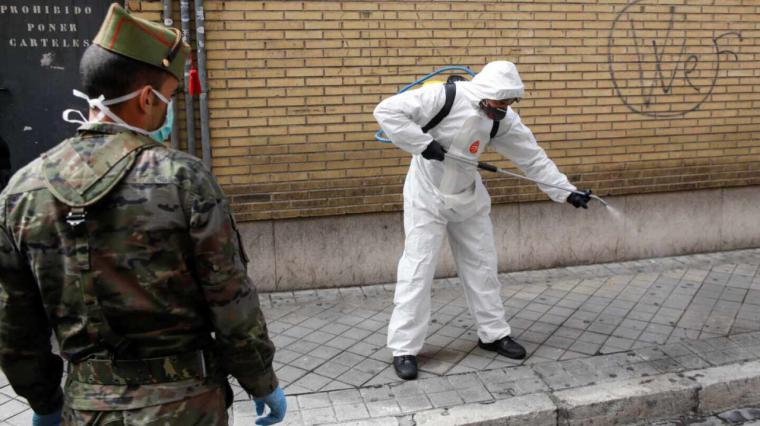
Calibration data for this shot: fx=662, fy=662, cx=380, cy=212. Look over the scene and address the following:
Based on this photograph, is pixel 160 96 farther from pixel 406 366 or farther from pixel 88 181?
pixel 406 366

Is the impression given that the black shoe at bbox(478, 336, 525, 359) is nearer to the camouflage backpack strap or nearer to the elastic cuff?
the elastic cuff

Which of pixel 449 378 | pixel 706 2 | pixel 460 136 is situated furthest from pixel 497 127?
pixel 706 2

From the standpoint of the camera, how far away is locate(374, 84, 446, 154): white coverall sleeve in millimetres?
3869

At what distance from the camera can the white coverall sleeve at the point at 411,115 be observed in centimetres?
387

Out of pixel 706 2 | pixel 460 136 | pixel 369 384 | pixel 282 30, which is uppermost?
pixel 706 2

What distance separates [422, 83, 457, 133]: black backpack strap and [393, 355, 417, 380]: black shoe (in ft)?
4.64

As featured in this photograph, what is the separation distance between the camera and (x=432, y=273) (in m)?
4.20

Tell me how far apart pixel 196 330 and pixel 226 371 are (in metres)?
0.17

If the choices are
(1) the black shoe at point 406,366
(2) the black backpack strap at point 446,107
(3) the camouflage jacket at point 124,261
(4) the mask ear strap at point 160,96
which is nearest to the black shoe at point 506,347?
(1) the black shoe at point 406,366

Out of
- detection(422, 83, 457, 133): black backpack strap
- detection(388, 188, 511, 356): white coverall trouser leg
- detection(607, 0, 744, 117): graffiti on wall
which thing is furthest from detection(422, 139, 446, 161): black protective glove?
detection(607, 0, 744, 117): graffiti on wall

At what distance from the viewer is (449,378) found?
4.03m

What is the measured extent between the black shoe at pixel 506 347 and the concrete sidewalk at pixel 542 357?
6 cm

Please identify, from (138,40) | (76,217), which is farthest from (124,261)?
(138,40)

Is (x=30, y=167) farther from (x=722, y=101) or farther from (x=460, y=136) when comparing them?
(x=722, y=101)
